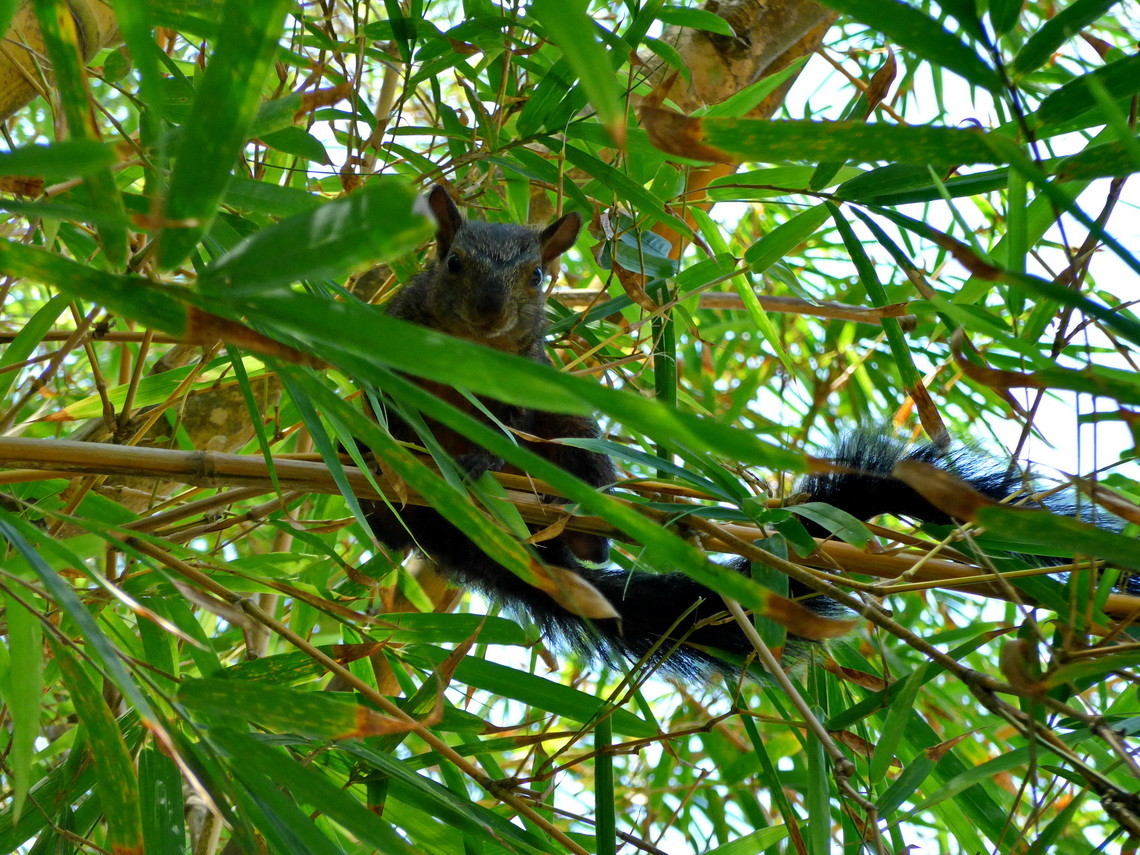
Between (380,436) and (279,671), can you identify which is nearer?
(380,436)

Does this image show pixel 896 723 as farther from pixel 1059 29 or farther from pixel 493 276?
pixel 493 276

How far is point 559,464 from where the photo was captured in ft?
6.61

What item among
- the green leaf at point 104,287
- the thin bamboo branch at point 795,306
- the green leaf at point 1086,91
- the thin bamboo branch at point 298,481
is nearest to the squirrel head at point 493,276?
the thin bamboo branch at point 795,306

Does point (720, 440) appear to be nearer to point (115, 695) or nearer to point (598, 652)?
point (598, 652)

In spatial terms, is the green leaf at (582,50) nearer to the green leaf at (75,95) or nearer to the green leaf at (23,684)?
the green leaf at (75,95)

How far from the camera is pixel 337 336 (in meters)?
0.65

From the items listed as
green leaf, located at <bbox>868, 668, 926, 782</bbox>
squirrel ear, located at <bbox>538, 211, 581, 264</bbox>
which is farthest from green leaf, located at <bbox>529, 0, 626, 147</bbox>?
squirrel ear, located at <bbox>538, 211, 581, 264</bbox>

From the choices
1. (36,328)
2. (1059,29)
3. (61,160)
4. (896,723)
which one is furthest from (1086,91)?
(36,328)

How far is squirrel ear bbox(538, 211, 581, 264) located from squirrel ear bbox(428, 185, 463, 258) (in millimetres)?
182

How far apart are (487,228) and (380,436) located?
1.24 m

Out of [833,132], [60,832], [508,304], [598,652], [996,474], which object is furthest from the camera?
[508,304]

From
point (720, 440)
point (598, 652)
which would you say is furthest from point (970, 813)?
point (720, 440)

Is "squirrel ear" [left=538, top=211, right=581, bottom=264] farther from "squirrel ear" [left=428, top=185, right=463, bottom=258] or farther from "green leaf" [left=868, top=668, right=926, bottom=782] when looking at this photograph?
"green leaf" [left=868, top=668, right=926, bottom=782]

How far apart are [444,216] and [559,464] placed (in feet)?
1.83
